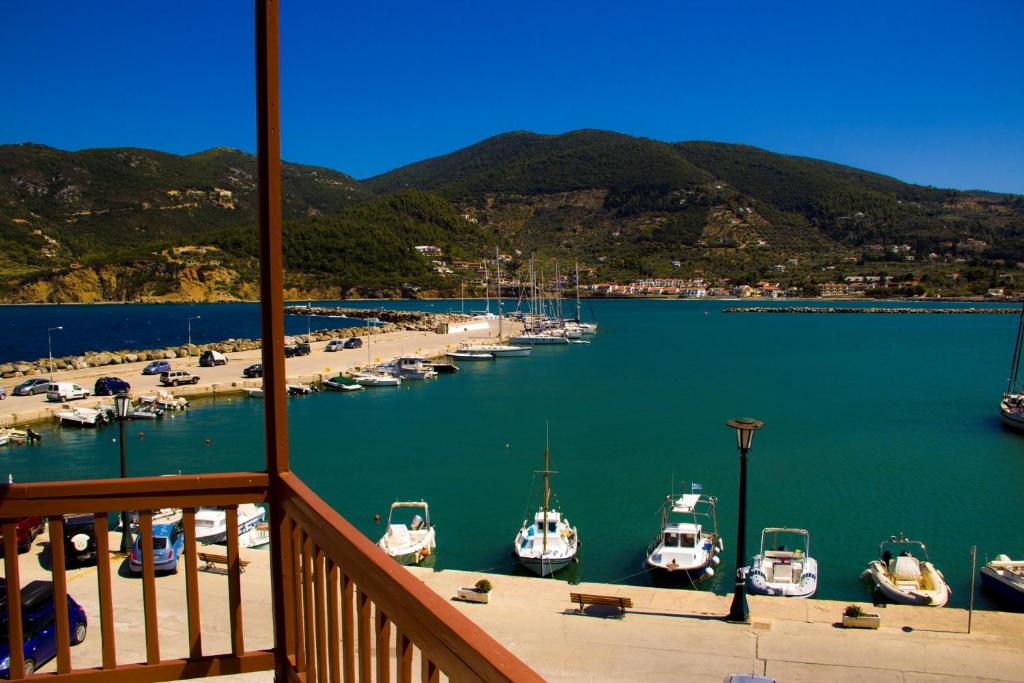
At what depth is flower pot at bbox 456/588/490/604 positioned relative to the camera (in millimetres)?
10438

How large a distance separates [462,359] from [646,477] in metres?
34.3

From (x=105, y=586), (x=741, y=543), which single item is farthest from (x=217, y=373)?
(x=105, y=586)

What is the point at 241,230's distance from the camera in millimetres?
124562

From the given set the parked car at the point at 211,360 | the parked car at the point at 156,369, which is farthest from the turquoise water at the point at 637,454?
the parked car at the point at 211,360

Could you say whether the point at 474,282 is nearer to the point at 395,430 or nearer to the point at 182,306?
the point at 182,306

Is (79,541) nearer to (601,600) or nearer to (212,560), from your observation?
(212,560)

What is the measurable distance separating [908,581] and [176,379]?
118 ft

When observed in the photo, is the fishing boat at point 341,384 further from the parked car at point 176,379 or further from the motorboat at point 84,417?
the motorboat at point 84,417

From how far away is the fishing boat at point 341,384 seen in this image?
4144cm

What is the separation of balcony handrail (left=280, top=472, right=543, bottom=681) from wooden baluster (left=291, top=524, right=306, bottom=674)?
258mm

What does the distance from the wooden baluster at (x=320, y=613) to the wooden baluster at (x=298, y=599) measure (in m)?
0.19

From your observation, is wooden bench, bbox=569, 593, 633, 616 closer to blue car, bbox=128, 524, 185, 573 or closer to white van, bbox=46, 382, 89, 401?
blue car, bbox=128, 524, 185, 573

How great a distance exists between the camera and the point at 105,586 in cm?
275

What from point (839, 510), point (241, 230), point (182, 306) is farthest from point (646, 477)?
point (182, 306)
